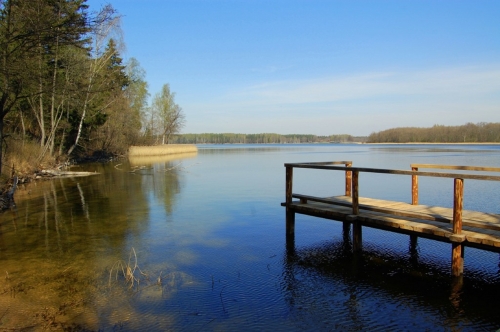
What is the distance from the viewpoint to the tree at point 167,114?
68.4 metres

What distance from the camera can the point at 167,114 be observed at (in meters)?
69.6

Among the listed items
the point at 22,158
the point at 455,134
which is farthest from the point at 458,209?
the point at 455,134

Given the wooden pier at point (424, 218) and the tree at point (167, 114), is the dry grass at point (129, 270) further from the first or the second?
the tree at point (167, 114)

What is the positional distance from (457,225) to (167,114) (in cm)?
6665

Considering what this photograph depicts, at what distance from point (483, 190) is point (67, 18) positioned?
17124 mm

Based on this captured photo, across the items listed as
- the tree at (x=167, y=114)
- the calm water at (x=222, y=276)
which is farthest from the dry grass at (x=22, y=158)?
the tree at (x=167, y=114)

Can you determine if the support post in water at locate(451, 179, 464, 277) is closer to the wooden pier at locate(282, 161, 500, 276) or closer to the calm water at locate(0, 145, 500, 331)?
the wooden pier at locate(282, 161, 500, 276)

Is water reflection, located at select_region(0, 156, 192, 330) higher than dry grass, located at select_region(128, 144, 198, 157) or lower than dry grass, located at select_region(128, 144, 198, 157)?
lower

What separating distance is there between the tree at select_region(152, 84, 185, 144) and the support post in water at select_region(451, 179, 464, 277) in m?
63.8

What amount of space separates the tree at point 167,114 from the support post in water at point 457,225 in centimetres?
6377

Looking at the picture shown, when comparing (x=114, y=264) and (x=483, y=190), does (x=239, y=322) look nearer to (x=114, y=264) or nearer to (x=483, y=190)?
(x=114, y=264)

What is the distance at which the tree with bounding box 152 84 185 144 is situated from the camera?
68375mm

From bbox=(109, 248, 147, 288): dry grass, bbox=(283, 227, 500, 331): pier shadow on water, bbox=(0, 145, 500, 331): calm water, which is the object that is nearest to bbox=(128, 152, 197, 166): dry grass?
bbox=(0, 145, 500, 331): calm water

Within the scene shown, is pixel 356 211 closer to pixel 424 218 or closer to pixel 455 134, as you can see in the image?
pixel 424 218
